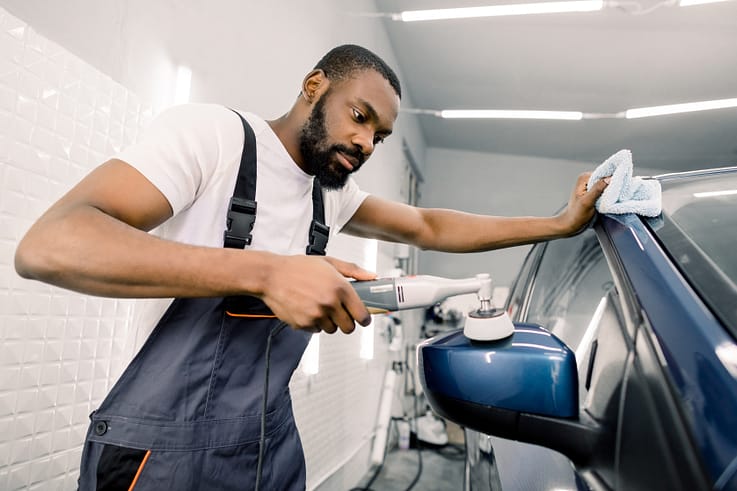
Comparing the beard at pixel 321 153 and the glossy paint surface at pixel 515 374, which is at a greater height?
the beard at pixel 321 153

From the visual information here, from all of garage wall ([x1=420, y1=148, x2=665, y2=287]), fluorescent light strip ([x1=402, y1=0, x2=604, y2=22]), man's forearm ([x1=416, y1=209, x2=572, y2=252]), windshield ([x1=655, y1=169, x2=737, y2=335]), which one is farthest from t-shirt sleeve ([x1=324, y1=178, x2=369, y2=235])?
garage wall ([x1=420, y1=148, x2=665, y2=287])

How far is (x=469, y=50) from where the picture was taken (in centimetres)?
425

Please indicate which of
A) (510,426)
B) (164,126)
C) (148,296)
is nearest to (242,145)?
(164,126)

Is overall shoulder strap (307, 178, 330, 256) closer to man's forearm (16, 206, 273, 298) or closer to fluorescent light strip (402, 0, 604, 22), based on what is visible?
man's forearm (16, 206, 273, 298)

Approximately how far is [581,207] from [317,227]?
0.68m

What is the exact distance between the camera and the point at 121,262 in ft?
1.98

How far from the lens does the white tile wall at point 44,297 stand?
0.89 m

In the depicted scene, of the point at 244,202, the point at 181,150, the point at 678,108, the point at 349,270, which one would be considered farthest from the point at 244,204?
the point at 678,108

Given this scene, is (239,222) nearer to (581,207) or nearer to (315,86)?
(315,86)

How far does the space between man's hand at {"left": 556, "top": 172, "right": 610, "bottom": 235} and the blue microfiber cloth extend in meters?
0.03

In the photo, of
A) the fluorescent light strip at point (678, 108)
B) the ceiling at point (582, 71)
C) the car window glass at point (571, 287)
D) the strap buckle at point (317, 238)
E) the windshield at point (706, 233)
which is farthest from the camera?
the fluorescent light strip at point (678, 108)

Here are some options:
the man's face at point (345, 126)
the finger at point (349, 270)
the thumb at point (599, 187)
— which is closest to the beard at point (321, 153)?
the man's face at point (345, 126)

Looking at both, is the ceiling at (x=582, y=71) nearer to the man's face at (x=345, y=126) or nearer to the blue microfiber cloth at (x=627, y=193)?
the man's face at (x=345, y=126)

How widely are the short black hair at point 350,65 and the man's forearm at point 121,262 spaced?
0.80 meters
